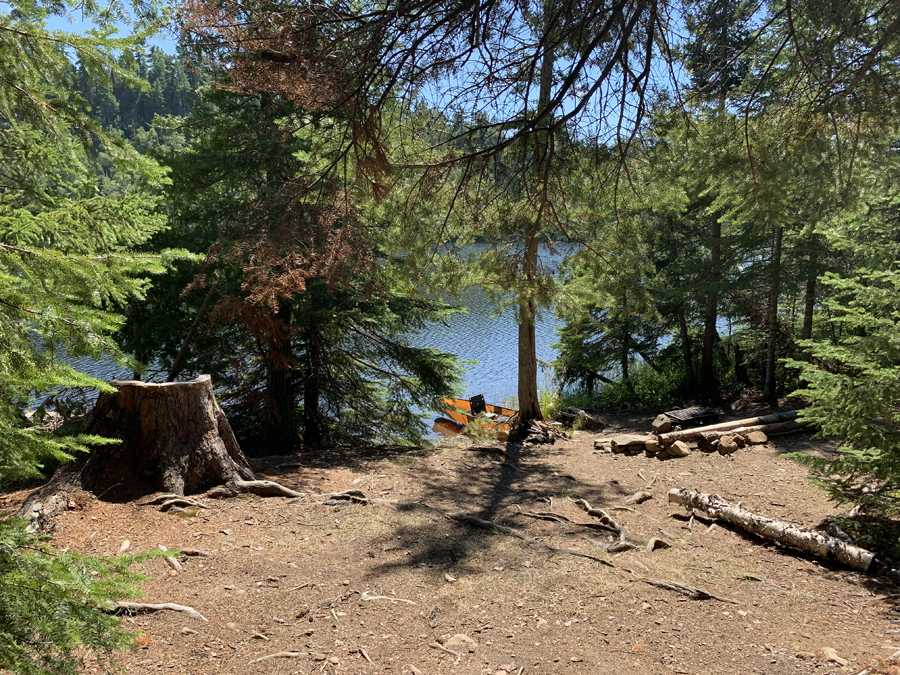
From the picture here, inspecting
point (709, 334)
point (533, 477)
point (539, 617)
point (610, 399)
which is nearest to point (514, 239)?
point (533, 477)

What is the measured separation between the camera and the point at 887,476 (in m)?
4.53

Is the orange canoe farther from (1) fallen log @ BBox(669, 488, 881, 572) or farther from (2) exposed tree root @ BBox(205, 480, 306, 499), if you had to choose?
(2) exposed tree root @ BBox(205, 480, 306, 499)

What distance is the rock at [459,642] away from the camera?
125 inches

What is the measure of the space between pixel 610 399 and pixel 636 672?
1340cm

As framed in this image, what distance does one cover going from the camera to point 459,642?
3236mm

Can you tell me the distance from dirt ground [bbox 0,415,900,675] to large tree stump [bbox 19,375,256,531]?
1.03 ft

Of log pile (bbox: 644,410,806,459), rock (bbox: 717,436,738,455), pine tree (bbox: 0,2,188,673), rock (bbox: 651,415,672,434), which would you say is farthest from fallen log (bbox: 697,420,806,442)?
pine tree (bbox: 0,2,188,673)

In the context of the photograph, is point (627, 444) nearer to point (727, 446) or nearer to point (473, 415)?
point (727, 446)

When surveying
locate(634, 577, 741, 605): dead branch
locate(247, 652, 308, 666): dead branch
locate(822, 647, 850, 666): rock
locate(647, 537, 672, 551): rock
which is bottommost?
locate(647, 537, 672, 551): rock

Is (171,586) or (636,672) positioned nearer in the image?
(636,672)

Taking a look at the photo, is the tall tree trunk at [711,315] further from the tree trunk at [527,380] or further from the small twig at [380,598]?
the small twig at [380,598]

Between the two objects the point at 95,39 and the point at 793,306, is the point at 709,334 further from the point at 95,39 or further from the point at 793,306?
the point at 95,39

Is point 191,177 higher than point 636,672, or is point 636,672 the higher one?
point 191,177

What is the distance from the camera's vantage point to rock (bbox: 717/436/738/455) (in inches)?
330
